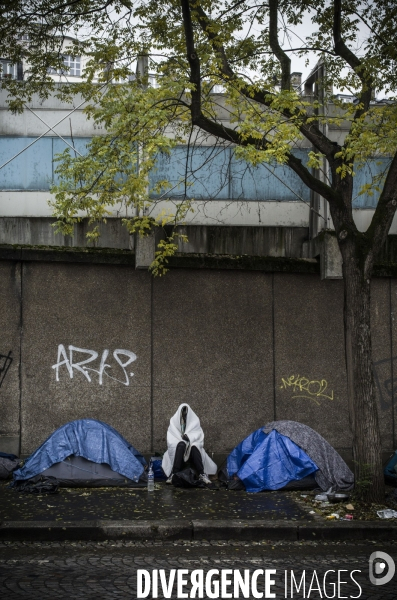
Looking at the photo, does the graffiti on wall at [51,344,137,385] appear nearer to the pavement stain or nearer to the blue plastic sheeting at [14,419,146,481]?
the blue plastic sheeting at [14,419,146,481]

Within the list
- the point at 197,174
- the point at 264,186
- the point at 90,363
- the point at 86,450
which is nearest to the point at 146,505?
the point at 86,450

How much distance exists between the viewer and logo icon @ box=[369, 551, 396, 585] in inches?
242

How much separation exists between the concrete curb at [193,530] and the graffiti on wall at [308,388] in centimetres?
403

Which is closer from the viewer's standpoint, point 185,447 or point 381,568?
point 381,568

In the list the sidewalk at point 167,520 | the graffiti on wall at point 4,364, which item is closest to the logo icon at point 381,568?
the sidewalk at point 167,520

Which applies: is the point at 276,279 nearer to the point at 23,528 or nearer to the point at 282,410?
the point at 282,410

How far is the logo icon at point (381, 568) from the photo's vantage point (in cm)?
614

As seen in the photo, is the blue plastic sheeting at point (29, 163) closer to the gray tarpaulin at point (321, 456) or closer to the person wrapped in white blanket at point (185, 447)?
the person wrapped in white blanket at point (185, 447)

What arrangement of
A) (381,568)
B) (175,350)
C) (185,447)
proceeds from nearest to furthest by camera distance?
(381,568)
(185,447)
(175,350)

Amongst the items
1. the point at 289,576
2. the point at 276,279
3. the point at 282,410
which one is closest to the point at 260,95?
the point at 276,279

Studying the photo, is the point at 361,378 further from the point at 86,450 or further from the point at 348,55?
the point at 348,55

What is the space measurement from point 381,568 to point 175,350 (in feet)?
19.1

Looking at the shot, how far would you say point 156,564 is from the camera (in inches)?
261

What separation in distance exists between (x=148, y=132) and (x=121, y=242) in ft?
10.0
